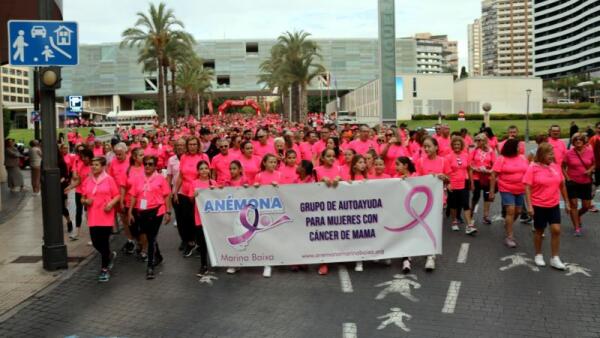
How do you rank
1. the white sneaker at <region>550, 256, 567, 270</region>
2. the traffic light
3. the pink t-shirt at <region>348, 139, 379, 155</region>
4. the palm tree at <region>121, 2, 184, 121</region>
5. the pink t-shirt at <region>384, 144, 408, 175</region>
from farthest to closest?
the palm tree at <region>121, 2, 184, 121</region>, the pink t-shirt at <region>348, 139, 379, 155</region>, the pink t-shirt at <region>384, 144, 408, 175</region>, the traffic light, the white sneaker at <region>550, 256, 567, 270</region>

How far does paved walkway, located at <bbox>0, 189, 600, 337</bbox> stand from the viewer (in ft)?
18.4

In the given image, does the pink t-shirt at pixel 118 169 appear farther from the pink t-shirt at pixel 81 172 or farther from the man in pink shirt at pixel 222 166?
the man in pink shirt at pixel 222 166

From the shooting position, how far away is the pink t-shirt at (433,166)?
9.13m

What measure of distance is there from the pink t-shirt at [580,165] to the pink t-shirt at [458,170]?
187cm

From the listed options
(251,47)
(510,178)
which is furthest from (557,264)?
(251,47)

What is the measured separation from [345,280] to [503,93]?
73511 millimetres

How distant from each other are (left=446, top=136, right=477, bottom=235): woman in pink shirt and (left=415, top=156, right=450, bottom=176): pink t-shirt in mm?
408

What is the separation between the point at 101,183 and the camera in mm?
7582

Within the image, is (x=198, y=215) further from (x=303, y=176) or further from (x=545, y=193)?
(x=545, y=193)

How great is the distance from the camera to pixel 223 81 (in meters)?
108

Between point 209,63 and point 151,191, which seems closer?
point 151,191

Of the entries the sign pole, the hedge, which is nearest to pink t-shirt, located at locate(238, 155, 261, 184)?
the sign pole

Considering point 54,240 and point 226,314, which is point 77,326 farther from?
point 54,240

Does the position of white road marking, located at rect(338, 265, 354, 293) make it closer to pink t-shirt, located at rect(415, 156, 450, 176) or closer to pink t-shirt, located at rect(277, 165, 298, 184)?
pink t-shirt, located at rect(277, 165, 298, 184)
